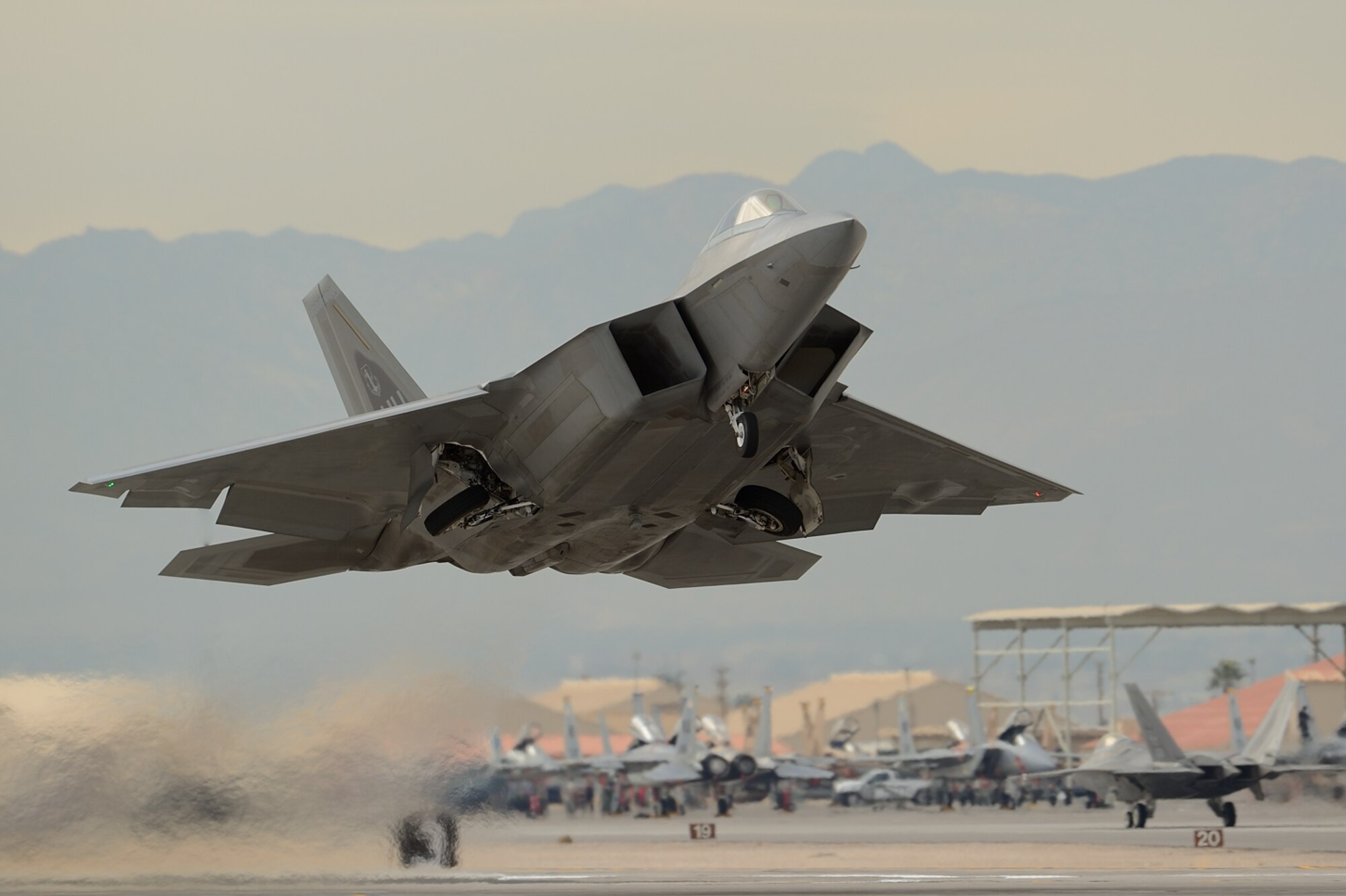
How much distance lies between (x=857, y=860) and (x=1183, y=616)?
3041 centimetres

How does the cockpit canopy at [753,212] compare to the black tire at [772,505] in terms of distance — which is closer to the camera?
the cockpit canopy at [753,212]

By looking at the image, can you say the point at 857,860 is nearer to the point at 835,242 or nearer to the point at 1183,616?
the point at 835,242

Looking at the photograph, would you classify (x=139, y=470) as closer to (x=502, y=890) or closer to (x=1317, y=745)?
(x=502, y=890)

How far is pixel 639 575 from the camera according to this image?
1720 centimetres

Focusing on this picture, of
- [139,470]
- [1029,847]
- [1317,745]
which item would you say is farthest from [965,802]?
[139,470]

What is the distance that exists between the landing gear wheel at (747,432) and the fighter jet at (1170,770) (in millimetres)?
25340

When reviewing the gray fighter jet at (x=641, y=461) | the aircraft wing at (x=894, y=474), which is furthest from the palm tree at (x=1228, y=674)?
the gray fighter jet at (x=641, y=461)

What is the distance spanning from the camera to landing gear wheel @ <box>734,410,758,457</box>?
449 inches

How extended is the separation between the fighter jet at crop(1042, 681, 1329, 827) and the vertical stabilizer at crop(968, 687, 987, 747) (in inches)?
568

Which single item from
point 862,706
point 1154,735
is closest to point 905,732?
point 862,706

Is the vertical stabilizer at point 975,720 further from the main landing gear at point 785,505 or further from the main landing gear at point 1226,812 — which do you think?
the main landing gear at point 785,505

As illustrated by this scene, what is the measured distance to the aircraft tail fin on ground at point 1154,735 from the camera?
34.5 m

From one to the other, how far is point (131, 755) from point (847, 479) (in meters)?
9.16

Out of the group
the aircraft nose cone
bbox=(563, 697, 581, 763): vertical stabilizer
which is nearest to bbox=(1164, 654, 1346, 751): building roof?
bbox=(563, 697, 581, 763): vertical stabilizer
